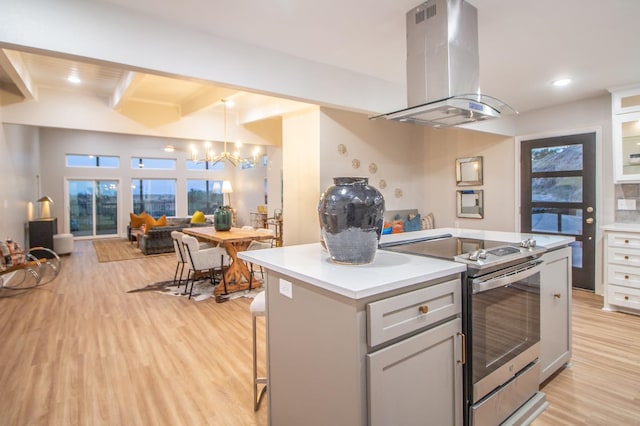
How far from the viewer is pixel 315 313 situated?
4.96ft

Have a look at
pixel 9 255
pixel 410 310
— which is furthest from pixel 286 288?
pixel 9 255

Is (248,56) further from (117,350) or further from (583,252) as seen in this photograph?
(583,252)

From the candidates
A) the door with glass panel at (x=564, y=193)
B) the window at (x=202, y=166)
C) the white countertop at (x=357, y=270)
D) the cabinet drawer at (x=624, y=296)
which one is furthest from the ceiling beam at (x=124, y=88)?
the window at (x=202, y=166)

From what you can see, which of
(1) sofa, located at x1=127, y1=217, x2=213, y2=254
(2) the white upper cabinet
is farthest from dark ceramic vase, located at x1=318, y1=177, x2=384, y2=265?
(1) sofa, located at x1=127, y1=217, x2=213, y2=254

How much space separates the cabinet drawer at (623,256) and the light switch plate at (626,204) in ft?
2.42

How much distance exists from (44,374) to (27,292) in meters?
3.04

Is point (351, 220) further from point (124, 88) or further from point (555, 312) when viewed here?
point (124, 88)

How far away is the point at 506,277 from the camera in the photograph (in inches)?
72.4

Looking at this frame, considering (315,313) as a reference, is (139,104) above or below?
above

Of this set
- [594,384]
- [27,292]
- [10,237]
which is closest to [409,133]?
[594,384]

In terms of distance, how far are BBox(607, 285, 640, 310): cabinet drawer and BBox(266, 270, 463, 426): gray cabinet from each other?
331 cm

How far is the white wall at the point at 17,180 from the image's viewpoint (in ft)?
17.7

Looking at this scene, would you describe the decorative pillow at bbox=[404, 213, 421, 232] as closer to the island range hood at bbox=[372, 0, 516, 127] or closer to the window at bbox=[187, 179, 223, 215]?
the island range hood at bbox=[372, 0, 516, 127]

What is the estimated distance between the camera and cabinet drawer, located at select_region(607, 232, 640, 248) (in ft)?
11.9
